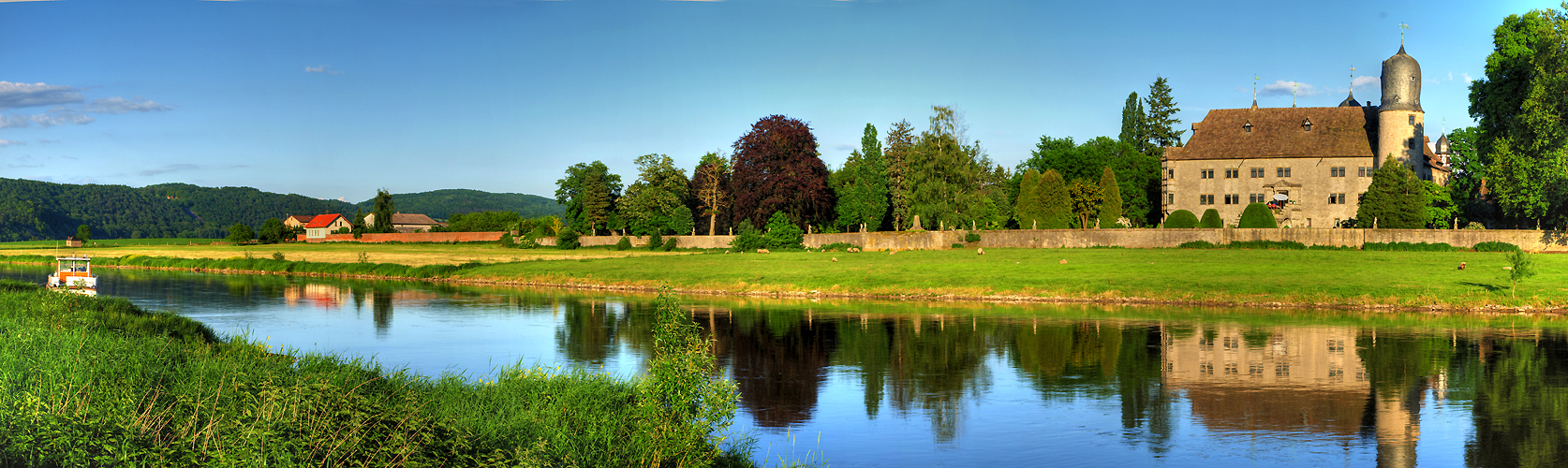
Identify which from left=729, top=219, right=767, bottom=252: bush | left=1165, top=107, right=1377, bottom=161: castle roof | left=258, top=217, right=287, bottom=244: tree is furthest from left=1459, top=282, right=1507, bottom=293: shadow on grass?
left=258, top=217, right=287, bottom=244: tree

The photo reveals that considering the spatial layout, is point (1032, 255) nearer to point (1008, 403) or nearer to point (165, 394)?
point (1008, 403)

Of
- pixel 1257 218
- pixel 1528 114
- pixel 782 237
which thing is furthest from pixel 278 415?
pixel 1257 218

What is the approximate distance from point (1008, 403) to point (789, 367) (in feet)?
18.9

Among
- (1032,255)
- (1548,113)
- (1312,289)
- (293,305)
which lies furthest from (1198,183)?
(293,305)

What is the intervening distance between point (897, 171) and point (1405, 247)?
4762 cm

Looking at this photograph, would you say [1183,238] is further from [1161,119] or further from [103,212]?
[103,212]

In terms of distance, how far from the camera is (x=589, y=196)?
9544 cm

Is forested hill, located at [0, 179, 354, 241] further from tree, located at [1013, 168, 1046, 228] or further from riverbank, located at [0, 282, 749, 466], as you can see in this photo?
riverbank, located at [0, 282, 749, 466]

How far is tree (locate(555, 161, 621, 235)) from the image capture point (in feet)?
314

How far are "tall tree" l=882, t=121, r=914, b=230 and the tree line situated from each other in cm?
14

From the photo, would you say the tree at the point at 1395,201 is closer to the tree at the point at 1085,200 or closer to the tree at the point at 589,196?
the tree at the point at 1085,200

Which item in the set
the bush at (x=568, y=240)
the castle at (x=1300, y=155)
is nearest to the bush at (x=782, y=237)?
the bush at (x=568, y=240)

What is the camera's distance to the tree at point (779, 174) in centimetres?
7925

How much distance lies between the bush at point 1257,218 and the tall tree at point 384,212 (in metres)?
121
